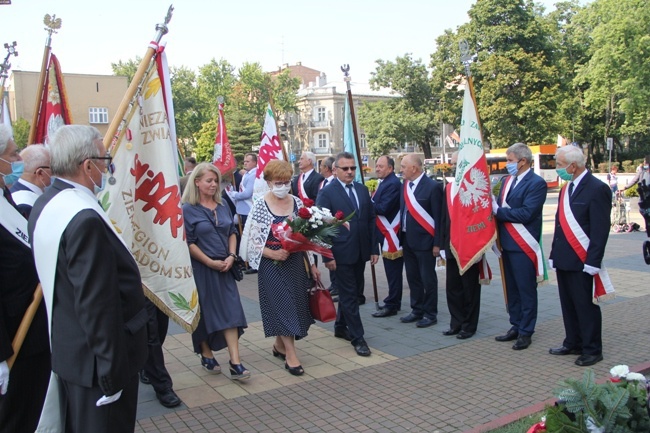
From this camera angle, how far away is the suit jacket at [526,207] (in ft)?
21.0

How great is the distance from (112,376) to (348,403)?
2.85 m

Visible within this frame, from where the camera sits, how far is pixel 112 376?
2.67 metres

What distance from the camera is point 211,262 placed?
18.3ft

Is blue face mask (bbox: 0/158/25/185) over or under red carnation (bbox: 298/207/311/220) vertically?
over

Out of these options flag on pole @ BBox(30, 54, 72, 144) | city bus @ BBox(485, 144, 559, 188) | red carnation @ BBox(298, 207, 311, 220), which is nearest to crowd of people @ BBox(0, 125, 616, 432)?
red carnation @ BBox(298, 207, 311, 220)

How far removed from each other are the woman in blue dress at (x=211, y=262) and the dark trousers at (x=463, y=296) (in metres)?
→ 2.68

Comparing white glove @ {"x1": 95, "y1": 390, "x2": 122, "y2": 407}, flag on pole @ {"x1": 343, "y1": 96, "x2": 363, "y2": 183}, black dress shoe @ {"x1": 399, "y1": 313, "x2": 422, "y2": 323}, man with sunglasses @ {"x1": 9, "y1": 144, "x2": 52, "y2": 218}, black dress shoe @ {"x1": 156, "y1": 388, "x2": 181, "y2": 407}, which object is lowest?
black dress shoe @ {"x1": 399, "y1": 313, "x2": 422, "y2": 323}

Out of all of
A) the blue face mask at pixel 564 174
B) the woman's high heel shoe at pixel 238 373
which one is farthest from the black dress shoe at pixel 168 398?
the blue face mask at pixel 564 174

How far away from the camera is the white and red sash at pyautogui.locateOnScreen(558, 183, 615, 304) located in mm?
5898

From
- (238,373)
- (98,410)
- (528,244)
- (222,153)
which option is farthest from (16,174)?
(222,153)

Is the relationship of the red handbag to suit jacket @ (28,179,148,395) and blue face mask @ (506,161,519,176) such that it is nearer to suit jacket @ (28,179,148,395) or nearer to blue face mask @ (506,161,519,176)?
blue face mask @ (506,161,519,176)

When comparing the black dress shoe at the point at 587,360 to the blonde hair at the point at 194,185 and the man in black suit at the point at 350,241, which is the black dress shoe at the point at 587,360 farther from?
the blonde hair at the point at 194,185

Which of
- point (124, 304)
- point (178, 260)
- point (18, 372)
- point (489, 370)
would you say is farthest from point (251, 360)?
point (124, 304)

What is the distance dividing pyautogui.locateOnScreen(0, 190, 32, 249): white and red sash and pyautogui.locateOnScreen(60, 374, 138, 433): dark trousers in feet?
2.86
